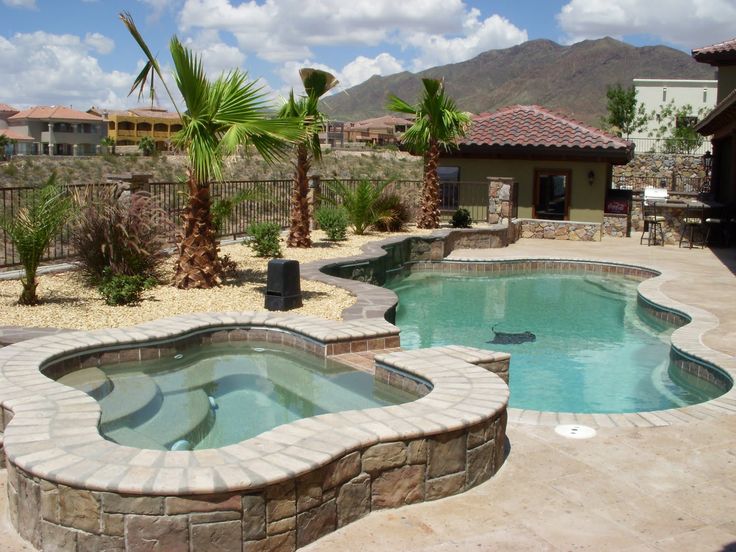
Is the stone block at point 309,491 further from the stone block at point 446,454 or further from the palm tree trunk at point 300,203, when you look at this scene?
the palm tree trunk at point 300,203

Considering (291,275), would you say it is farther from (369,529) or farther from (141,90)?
(369,529)

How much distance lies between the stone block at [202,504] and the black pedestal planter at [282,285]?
6.07 metres

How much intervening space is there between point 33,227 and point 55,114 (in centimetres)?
A: 9050

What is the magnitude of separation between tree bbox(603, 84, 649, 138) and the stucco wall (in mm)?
36454

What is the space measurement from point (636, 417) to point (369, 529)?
120 inches

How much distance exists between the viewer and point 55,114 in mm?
91312

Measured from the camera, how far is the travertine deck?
4336mm

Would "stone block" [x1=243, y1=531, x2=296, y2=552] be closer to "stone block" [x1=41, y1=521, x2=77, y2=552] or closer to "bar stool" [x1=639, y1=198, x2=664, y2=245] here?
"stone block" [x1=41, y1=521, x2=77, y2=552]

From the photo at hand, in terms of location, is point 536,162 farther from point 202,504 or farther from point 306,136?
point 202,504

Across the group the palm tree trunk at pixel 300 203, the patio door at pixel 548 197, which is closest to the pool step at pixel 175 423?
the palm tree trunk at pixel 300 203

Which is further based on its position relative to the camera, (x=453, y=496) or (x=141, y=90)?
(x=141, y=90)

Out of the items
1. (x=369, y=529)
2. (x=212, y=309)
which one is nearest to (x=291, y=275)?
(x=212, y=309)

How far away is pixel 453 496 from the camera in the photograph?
498 centimetres

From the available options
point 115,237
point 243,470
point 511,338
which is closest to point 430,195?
point 511,338
